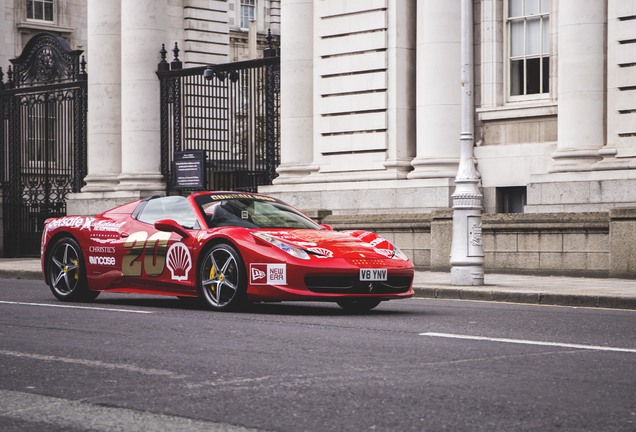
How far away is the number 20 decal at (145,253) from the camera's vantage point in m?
13.7

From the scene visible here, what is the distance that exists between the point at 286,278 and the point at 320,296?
0.38m

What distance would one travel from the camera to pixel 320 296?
40.2 feet

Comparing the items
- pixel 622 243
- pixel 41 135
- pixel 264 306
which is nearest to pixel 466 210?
pixel 622 243

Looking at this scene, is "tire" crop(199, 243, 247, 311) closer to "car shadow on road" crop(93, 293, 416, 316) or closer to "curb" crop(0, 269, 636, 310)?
"car shadow on road" crop(93, 293, 416, 316)

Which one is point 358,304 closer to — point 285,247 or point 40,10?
point 285,247

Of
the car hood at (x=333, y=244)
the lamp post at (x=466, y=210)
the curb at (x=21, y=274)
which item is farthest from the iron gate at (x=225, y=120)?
the car hood at (x=333, y=244)

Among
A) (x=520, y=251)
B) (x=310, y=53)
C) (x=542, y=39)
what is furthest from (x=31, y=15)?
(x=520, y=251)

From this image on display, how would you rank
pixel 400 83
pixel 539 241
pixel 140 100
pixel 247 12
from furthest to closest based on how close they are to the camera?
1. pixel 247 12
2. pixel 140 100
3. pixel 400 83
4. pixel 539 241

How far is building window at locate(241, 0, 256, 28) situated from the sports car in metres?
41.4

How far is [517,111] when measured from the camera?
2294 cm

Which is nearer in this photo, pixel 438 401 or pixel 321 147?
pixel 438 401

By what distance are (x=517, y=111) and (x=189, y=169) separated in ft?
25.6

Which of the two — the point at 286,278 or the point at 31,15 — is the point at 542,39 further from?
the point at 31,15

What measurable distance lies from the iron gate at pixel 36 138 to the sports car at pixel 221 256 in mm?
16250
